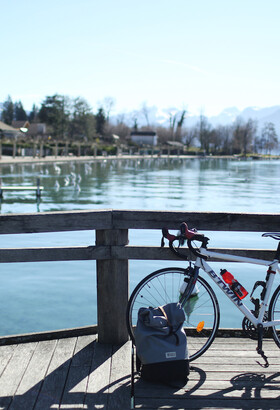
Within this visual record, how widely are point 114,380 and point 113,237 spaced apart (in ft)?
3.43

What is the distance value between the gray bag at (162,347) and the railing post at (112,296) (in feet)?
2.08

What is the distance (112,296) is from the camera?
148 inches

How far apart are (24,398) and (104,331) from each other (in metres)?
0.95

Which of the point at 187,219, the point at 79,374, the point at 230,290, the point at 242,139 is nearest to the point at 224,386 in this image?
the point at 230,290

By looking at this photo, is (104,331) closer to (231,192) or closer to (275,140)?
(231,192)

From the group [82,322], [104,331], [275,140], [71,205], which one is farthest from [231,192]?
[275,140]

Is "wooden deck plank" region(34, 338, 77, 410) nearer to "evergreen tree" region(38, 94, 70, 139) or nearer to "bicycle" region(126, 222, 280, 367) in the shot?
"bicycle" region(126, 222, 280, 367)

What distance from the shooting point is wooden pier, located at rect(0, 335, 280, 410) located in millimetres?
2920

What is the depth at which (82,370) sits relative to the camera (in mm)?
3338

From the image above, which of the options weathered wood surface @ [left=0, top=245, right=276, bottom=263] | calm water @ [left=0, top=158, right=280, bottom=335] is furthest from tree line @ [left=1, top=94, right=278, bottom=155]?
weathered wood surface @ [left=0, top=245, right=276, bottom=263]

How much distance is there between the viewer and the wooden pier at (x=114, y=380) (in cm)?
292

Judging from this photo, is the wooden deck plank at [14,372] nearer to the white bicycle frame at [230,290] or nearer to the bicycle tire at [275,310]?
the white bicycle frame at [230,290]

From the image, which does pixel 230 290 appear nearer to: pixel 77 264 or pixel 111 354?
pixel 111 354

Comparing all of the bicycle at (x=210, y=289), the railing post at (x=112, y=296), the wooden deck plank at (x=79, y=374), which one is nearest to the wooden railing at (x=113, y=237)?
the railing post at (x=112, y=296)
